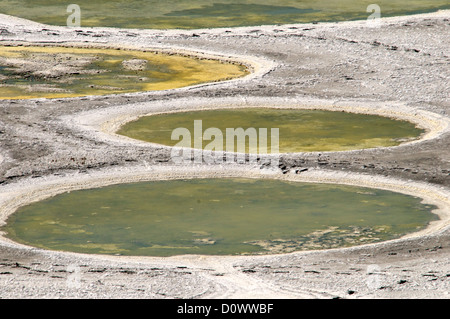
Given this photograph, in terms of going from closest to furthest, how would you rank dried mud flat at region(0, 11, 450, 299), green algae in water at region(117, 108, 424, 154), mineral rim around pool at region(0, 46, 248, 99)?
dried mud flat at region(0, 11, 450, 299), green algae in water at region(117, 108, 424, 154), mineral rim around pool at region(0, 46, 248, 99)

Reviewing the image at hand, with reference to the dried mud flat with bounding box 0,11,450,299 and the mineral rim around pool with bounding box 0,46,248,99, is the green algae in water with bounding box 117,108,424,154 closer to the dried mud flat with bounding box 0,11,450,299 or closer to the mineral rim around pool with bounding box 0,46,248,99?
the dried mud flat with bounding box 0,11,450,299

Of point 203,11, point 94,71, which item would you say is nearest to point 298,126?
point 94,71

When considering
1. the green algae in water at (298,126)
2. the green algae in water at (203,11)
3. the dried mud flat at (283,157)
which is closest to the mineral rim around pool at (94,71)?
the dried mud flat at (283,157)

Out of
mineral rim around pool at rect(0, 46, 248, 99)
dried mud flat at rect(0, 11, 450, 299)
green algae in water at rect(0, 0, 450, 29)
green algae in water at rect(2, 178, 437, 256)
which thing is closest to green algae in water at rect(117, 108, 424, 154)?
dried mud flat at rect(0, 11, 450, 299)

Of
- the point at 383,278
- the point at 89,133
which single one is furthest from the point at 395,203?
the point at 89,133

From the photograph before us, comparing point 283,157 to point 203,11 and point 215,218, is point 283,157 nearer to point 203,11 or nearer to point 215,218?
point 215,218

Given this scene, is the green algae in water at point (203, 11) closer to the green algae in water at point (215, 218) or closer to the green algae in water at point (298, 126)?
the green algae in water at point (298, 126)
